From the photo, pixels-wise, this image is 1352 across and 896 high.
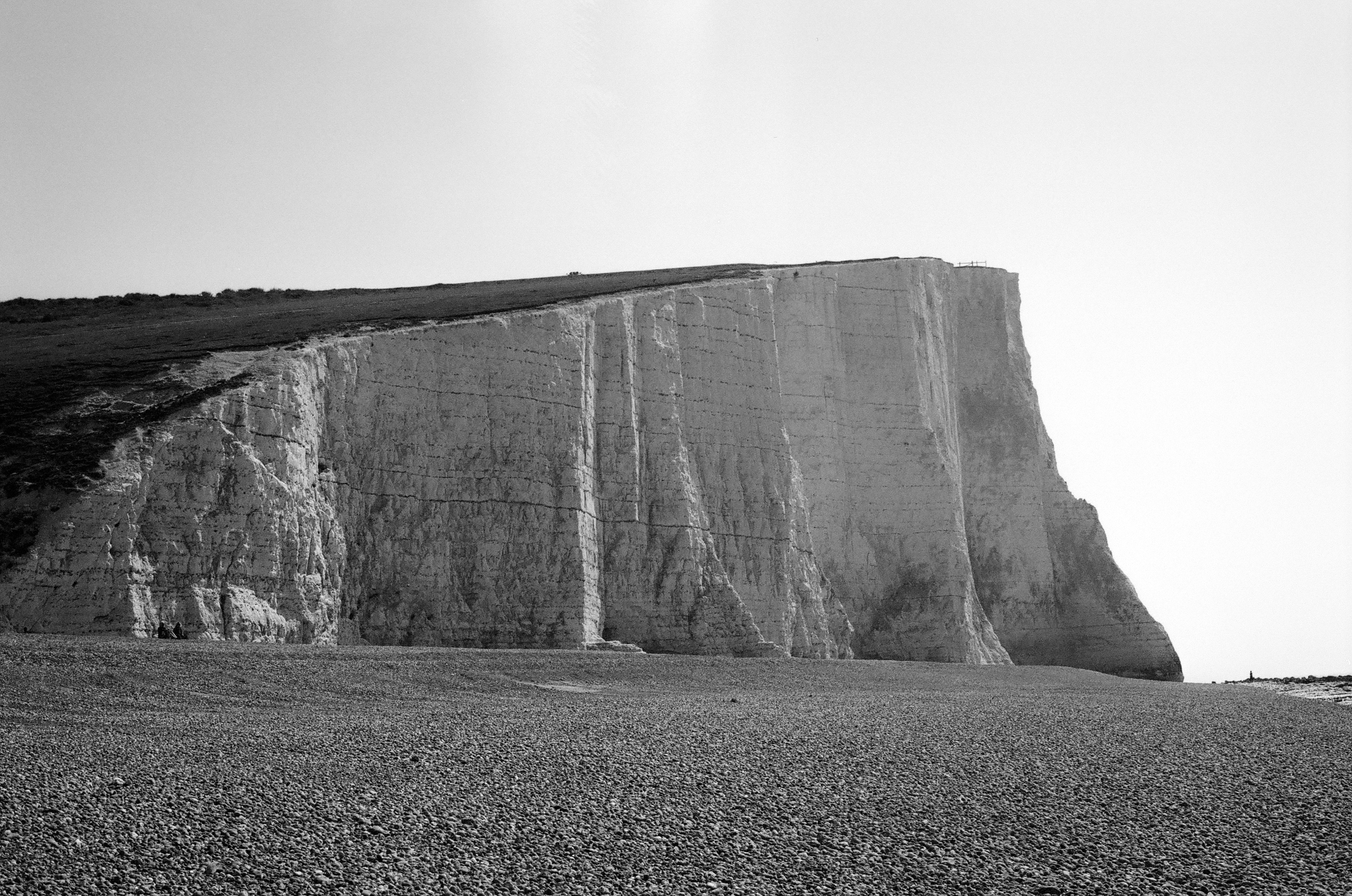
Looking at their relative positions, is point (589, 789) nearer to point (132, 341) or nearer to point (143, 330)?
point (132, 341)

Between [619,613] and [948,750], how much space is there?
15962mm

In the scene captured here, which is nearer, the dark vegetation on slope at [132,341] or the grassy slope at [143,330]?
the dark vegetation on slope at [132,341]

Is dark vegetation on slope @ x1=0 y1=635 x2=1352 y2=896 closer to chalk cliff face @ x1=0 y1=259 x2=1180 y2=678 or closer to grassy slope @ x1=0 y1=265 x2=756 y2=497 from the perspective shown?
chalk cliff face @ x1=0 y1=259 x2=1180 y2=678

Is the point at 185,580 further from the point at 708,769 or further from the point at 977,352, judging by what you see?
the point at 977,352

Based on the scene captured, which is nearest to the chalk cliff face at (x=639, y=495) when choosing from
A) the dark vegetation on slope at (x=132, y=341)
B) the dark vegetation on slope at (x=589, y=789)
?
the dark vegetation on slope at (x=132, y=341)

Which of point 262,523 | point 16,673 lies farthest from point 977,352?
point 16,673

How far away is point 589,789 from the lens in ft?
42.3

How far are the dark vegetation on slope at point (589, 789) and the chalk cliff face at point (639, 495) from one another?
393 centimetres

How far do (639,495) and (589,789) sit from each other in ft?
66.5

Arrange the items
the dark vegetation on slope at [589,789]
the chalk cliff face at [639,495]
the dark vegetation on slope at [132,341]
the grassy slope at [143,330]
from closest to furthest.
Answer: the dark vegetation on slope at [589,789] → the dark vegetation on slope at [132,341] → the grassy slope at [143,330] → the chalk cliff face at [639,495]

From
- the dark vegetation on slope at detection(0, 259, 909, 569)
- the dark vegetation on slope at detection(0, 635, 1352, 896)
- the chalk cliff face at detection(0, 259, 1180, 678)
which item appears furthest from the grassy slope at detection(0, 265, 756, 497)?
the dark vegetation on slope at detection(0, 635, 1352, 896)

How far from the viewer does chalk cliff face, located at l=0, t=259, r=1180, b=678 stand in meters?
23.3

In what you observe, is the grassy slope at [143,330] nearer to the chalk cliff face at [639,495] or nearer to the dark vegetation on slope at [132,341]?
the dark vegetation on slope at [132,341]

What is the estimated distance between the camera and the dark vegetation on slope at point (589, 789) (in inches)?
407
